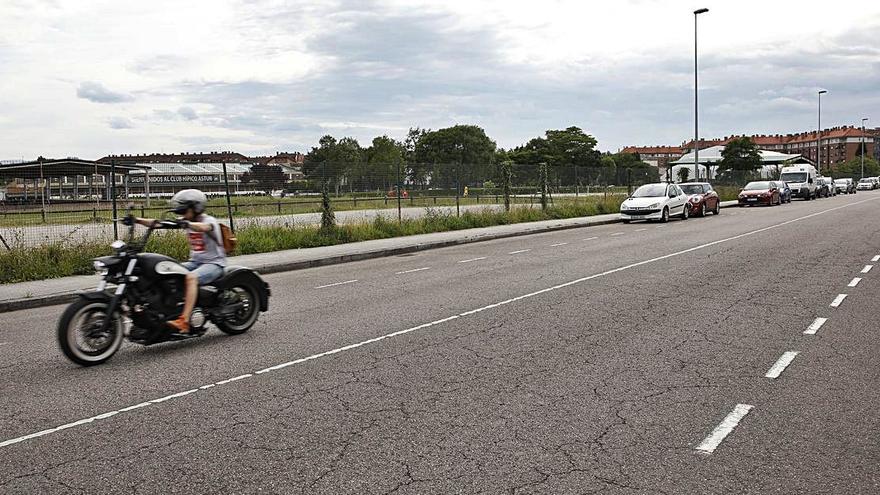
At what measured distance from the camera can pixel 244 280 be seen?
8.45 meters

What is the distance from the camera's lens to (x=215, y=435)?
502cm

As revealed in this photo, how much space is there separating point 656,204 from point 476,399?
2470 cm

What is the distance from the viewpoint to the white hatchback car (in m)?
28.9

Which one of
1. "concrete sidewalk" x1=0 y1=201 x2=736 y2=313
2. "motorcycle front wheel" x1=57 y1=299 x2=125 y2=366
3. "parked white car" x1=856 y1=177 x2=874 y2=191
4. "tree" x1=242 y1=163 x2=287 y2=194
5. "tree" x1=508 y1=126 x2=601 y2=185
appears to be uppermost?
"tree" x1=508 y1=126 x2=601 y2=185

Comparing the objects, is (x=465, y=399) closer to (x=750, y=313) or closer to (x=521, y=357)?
(x=521, y=357)

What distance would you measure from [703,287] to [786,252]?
6.00 m

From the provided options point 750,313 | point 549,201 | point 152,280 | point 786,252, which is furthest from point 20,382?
point 549,201

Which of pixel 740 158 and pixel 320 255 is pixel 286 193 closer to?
pixel 320 255

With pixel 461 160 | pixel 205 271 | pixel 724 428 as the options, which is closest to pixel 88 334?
pixel 205 271

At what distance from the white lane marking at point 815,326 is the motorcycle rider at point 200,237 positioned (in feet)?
21.1

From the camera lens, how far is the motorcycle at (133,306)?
7.10 metres

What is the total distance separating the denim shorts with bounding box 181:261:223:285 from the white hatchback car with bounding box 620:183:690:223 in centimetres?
2316

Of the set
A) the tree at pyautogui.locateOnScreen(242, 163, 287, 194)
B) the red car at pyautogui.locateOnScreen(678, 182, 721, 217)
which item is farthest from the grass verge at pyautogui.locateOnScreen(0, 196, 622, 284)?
the red car at pyautogui.locateOnScreen(678, 182, 721, 217)

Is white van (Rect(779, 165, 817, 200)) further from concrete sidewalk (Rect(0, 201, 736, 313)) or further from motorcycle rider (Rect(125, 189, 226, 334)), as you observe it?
motorcycle rider (Rect(125, 189, 226, 334))
